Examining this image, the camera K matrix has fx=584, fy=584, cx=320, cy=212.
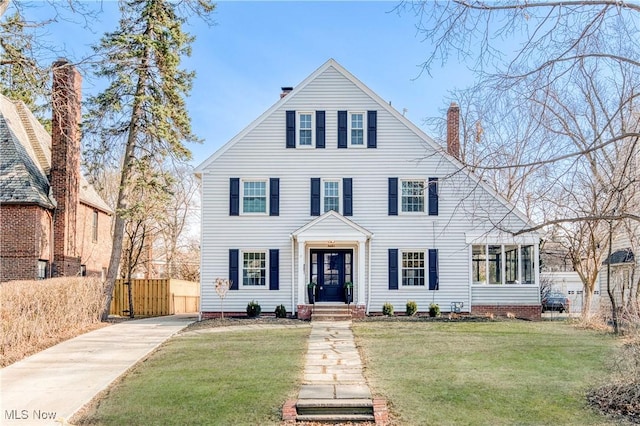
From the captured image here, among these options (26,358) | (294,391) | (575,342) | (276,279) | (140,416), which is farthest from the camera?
(276,279)

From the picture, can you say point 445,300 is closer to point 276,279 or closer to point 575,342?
point 276,279

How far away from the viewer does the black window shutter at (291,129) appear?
785 inches

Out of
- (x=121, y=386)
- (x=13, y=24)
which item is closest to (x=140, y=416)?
(x=121, y=386)

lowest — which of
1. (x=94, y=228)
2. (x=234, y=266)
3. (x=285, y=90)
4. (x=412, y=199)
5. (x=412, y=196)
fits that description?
(x=234, y=266)

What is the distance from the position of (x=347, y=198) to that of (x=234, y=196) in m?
3.84

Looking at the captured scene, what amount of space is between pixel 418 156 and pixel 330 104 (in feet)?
11.5

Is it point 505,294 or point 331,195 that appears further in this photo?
point 331,195

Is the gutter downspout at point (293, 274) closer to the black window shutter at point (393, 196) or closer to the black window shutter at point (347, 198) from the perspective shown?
the black window shutter at point (347, 198)

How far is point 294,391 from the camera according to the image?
866 cm

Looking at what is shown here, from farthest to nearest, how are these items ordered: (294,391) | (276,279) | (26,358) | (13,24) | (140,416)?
(276,279), (26,358), (13,24), (294,391), (140,416)

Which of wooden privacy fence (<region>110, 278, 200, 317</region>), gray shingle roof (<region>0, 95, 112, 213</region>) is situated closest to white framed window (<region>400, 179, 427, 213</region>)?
wooden privacy fence (<region>110, 278, 200, 317</region>)

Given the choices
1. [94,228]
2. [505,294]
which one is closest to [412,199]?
[505,294]

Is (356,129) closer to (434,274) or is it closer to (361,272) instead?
(361,272)

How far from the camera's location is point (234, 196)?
19828mm
